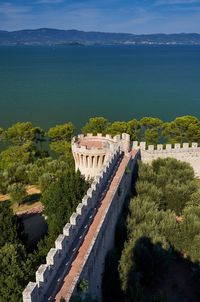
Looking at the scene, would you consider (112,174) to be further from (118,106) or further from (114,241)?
(118,106)

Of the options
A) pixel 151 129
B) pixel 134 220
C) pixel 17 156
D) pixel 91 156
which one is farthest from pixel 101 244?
pixel 151 129

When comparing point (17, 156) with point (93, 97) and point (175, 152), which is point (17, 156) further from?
point (93, 97)

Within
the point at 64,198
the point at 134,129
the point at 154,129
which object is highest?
the point at 64,198

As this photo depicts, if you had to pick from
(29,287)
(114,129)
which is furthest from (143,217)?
(114,129)

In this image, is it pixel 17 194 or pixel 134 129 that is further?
pixel 134 129

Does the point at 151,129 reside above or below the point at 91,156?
below

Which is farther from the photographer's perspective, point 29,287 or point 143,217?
point 143,217

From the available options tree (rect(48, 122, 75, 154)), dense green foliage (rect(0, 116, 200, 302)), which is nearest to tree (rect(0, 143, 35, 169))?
dense green foliage (rect(0, 116, 200, 302))
